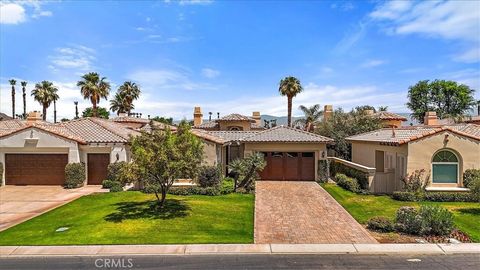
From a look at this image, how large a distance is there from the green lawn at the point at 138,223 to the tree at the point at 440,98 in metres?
59.1

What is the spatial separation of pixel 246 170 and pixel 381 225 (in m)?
10.7

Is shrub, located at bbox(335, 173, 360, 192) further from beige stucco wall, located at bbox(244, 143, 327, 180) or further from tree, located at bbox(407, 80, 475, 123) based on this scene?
tree, located at bbox(407, 80, 475, 123)

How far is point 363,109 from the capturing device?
1673 inches

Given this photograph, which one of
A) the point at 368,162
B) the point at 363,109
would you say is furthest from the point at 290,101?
the point at 368,162

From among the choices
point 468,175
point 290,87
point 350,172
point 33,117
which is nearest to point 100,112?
point 290,87

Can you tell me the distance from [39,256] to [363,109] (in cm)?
3767

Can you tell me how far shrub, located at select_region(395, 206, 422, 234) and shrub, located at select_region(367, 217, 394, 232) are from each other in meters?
0.27

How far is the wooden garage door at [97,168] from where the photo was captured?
26.8 meters

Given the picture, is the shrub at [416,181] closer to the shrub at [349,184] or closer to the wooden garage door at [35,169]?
the shrub at [349,184]

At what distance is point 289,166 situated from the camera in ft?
95.0

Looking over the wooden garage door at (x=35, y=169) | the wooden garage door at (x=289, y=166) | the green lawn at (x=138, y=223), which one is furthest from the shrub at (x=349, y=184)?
the wooden garage door at (x=35, y=169)

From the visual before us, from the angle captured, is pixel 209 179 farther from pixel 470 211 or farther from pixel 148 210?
pixel 470 211

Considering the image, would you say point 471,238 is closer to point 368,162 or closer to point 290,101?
point 368,162

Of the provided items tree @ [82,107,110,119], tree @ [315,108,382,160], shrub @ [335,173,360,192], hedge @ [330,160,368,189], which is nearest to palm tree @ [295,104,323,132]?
tree @ [315,108,382,160]
